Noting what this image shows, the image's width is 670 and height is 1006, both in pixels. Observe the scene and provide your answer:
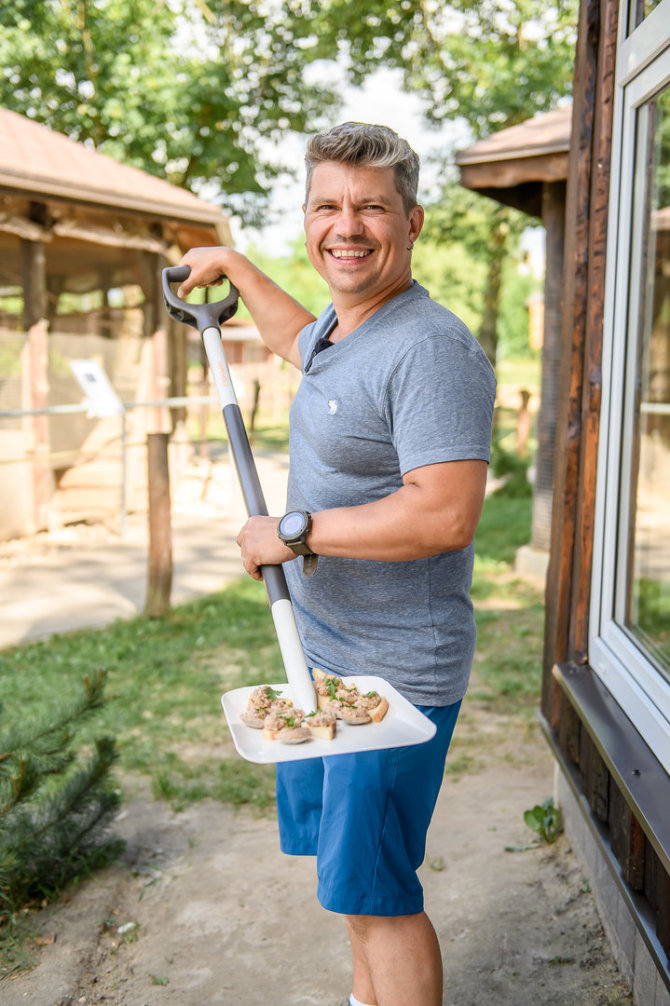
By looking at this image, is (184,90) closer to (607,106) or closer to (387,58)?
(387,58)

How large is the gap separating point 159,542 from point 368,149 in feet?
15.2

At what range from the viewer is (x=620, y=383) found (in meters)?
2.74

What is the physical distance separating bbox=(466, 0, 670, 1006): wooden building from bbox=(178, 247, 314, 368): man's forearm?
93 cm

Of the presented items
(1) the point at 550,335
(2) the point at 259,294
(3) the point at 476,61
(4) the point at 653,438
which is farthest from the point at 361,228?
(3) the point at 476,61

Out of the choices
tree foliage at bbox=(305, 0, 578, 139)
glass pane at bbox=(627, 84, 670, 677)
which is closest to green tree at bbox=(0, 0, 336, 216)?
A: tree foliage at bbox=(305, 0, 578, 139)

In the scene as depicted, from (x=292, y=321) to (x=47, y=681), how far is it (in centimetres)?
323

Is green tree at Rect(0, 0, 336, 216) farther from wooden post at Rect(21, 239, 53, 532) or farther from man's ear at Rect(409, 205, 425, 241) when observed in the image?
man's ear at Rect(409, 205, 425, 241)

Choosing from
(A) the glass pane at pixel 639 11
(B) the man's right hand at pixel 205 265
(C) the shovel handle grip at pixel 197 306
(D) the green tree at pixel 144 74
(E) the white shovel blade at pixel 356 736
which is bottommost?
(E) the white shovel blade at pixel 356 736

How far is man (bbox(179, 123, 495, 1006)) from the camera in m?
1.72

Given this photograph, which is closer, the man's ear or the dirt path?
the man's ear

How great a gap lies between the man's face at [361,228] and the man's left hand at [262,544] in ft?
1.59

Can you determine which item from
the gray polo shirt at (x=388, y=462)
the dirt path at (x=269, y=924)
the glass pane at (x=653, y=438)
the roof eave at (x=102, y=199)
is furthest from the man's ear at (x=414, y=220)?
the roof eave at (x=102, y=199)

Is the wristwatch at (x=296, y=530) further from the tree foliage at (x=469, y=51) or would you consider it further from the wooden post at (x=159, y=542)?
the tree foliage at (x=469, y=51)

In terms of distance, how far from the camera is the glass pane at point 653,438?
2.98 metres
